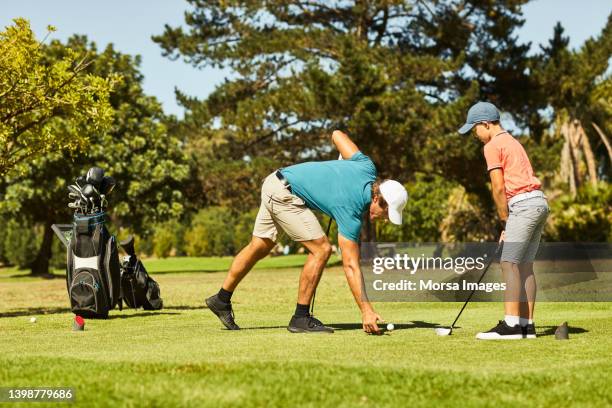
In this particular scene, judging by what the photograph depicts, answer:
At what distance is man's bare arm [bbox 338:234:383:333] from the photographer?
8555mm

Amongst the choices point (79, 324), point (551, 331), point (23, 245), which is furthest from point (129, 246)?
point (23, 245)

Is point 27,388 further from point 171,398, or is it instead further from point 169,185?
point 169,185

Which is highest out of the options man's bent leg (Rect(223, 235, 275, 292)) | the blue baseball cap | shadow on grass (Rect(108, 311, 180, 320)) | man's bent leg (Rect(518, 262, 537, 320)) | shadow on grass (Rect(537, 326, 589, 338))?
the blue baseball cap

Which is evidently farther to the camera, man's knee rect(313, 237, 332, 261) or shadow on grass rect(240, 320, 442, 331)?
shadow on grass rect(240, 320, 442, 331)

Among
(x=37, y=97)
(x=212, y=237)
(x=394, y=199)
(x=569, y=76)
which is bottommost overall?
(x=212, y=237)

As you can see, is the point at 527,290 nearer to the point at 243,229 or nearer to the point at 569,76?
the point at 569,76

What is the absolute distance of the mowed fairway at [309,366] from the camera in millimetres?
5270

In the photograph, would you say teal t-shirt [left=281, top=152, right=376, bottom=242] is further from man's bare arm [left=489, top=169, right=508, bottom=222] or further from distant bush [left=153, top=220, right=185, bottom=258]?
distant bush [left=153, top=220, right=185, bottom=258]

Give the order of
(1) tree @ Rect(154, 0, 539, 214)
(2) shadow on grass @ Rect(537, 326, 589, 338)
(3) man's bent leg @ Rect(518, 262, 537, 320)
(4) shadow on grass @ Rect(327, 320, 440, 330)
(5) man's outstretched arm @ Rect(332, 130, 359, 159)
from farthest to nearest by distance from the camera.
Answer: (1) tree @ Rect(154, 0, 539, 214) < (4) shadow on grass @ Rect(327, 320, 440, 330) < (2) shadow on grass @ Rect(537, 326, 589, 338) < (5) man's outstretched arm @ Rect(332, 130, 359, 159) < (3) man's bent leg @ Rect(518, 262, 537, 320)

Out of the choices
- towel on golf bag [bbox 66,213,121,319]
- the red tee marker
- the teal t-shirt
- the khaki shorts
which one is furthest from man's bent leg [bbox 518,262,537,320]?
towel on golf bag [bbox 66,213,121,319]

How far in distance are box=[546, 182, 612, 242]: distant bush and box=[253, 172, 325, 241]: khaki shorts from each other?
3252 centimetres

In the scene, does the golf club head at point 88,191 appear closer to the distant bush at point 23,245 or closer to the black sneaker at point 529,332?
the black sneaker at point 529,332

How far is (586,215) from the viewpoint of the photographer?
3994 centimetres

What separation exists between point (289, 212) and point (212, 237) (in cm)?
6445
